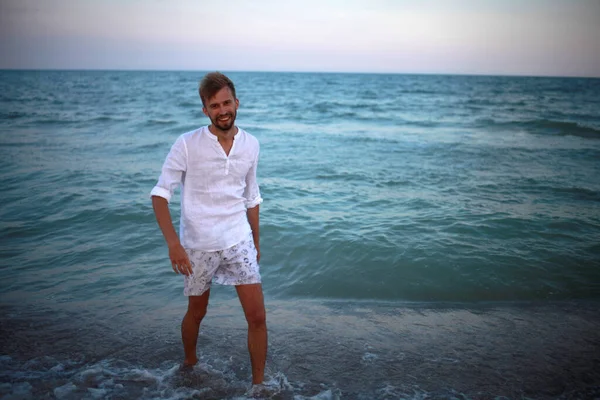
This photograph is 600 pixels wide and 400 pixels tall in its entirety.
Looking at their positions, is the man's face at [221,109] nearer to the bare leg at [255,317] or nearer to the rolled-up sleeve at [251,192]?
the rolled-up sleeve at [251,192]

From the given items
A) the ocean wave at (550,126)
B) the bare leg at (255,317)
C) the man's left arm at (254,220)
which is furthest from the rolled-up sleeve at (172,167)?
the ocean wave at (550,126)

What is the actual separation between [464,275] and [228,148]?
12.5 ft

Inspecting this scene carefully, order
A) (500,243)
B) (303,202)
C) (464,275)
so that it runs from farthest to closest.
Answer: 1. (303,202)
2. (500,243)
3. (464,275)

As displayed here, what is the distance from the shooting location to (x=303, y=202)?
27.1 feet

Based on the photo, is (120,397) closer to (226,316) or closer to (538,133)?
(226,316)

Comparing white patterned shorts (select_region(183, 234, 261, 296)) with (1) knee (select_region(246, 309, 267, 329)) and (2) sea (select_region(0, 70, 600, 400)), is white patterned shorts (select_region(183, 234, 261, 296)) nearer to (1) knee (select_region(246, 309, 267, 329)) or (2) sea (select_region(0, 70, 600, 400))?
(1) knee (select_region(246, 309, 267, 329))

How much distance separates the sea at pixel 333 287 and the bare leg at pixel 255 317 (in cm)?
38

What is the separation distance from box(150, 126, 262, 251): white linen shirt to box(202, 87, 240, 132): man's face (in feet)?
0.30

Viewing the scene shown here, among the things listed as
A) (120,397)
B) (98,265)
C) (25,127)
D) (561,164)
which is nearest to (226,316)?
(120,397)

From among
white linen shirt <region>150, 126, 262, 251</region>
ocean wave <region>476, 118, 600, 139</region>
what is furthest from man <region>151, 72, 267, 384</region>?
ocean wave <region>476, 118, 600, 139</region>

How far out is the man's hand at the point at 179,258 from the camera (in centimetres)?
262

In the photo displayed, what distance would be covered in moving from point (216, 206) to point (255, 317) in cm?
80

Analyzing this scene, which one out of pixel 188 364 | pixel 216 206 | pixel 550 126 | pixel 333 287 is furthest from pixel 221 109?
pixel 550 126

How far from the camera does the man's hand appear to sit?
2623 millimetres
